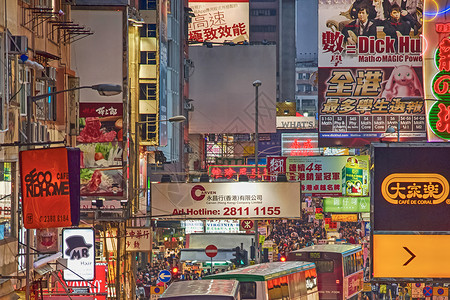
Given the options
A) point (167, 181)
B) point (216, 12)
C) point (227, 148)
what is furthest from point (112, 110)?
point (227, 148)

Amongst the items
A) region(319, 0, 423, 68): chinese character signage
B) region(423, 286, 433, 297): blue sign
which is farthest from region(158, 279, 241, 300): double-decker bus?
region(319, 0, 423, 68): chinese character signage

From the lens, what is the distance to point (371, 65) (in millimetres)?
45750

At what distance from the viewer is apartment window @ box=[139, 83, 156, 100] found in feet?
135

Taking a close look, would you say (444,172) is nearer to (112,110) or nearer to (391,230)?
(391,230)

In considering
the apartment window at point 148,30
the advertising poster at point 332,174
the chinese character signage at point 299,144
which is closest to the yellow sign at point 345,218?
the advertising poster at point 332,174

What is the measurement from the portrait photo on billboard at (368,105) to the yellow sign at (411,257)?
32019mm

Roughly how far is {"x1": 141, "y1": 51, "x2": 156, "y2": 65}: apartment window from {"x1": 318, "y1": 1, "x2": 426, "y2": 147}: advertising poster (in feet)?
27.8

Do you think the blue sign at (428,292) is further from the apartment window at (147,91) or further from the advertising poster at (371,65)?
the apartment window at (147,91)

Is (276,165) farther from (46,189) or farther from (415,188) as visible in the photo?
(415,188)

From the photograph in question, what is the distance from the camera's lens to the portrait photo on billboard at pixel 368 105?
45.5 meters

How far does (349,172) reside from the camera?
49.2 m

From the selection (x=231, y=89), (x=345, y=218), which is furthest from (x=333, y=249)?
(x=231, y=89)

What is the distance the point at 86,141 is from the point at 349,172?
781 inches

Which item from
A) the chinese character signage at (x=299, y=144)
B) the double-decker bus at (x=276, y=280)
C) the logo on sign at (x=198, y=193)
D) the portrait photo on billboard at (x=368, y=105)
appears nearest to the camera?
the double-decker bus at (x=276, y=280)
